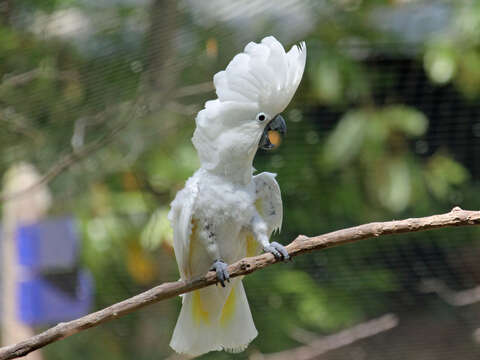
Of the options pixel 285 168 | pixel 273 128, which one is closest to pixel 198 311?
pixel 273 128

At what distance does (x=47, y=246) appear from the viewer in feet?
8.12

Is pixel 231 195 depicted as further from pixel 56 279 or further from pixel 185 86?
pixel 56 279

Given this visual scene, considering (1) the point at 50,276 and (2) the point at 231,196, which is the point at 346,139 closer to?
(2) the point at 231,196

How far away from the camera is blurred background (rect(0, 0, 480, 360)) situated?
6.82 feet

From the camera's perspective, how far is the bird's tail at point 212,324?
4.61 ft

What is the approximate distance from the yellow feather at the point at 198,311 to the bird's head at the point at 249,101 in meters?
0.30

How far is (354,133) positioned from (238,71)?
1.20 metres

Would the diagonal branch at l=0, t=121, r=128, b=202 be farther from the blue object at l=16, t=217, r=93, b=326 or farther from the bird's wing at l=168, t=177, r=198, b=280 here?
the bird's wing at l=168, t=177, r=198, b=280

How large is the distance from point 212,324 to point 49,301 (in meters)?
1.25

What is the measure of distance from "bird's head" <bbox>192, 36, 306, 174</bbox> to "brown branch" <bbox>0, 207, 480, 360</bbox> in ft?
0.81

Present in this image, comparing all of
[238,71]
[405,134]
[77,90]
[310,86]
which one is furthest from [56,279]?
[238,71]

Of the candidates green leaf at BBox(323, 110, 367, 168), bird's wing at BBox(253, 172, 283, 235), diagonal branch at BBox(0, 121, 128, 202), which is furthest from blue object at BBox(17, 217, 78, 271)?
bird's wing at BBox(253, 172, 283, 235)

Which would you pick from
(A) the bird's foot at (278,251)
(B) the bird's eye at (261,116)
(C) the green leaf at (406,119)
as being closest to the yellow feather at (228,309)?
(A) the bird's foot at (278,251)

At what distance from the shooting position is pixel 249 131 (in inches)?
50.4
